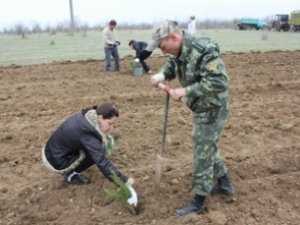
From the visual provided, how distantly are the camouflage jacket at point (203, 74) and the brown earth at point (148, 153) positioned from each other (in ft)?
3.54

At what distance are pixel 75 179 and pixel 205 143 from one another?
5.29 ft

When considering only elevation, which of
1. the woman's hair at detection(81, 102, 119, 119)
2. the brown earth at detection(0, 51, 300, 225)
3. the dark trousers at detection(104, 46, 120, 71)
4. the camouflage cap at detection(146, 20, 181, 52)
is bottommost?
the brown earth at detection(0, 51, 300, 225)

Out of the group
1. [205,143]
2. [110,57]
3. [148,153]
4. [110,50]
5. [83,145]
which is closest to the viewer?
[205,143]

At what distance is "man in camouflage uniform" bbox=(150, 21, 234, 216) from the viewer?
3521 millimetres

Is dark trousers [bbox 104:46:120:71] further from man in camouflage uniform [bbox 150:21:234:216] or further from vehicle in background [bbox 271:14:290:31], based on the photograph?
vehicle in background [bbox 271:14:290:31]

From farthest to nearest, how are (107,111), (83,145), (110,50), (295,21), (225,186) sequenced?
(295,21), (110,50), (225,186), (83,145), (107,111)

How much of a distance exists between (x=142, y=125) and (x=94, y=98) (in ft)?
6.76

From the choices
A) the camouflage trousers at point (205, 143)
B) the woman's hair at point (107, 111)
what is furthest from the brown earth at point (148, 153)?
the woman's hair at point (107, 111)

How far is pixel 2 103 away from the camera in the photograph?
8.34m

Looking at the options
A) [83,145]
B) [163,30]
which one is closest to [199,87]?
[163,30]

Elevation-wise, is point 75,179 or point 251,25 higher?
point 75,179

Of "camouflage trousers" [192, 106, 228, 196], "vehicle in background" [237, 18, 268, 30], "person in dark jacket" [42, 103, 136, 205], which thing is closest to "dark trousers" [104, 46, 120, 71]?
"person in dark jacket" [42, 103, 136, 205]

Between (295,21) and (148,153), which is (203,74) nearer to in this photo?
(148,153)

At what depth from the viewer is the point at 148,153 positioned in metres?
5.63
